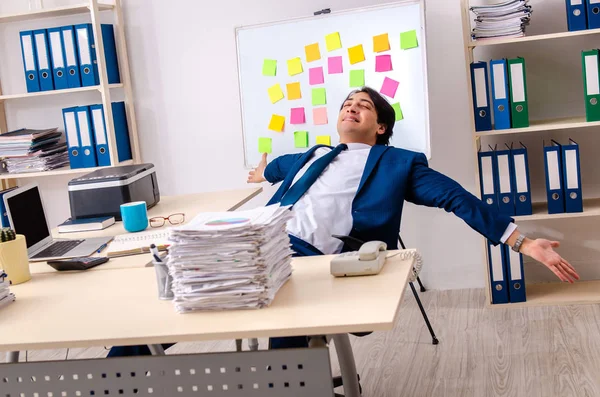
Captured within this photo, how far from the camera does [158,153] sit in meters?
4.35

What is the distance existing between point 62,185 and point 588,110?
297 centimetres

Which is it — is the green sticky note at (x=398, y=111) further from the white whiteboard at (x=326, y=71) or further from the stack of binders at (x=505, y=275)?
the stack of binders at (x=505, y=275)

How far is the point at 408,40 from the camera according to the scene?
3607mm

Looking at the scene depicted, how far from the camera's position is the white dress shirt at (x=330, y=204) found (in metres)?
2.53

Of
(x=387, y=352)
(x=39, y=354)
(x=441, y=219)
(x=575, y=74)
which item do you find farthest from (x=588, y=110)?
(x=39, y=354)

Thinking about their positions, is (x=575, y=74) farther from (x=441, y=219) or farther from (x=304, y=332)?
(x=304, y=332)

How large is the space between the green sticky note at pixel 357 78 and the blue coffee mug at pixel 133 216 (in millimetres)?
1380

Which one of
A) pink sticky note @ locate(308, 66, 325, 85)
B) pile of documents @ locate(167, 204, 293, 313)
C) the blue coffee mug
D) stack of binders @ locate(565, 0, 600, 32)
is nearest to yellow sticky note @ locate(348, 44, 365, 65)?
pink sticky note @ locate(308, 66, 325, 85)

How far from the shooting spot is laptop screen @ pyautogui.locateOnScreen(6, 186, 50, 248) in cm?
240

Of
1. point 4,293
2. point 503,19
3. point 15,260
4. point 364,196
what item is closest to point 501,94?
point 503,19

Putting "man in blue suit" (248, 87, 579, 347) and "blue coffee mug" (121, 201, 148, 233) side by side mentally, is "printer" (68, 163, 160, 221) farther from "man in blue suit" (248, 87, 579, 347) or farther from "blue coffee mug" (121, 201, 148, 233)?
"man in blue suit" (248, 87, 579, 347)

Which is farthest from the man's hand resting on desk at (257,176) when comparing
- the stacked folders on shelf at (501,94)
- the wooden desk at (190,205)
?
the stacked folders on shelf at (501,94)

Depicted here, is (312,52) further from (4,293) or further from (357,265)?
(4,293)

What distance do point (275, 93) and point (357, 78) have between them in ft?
1.41
